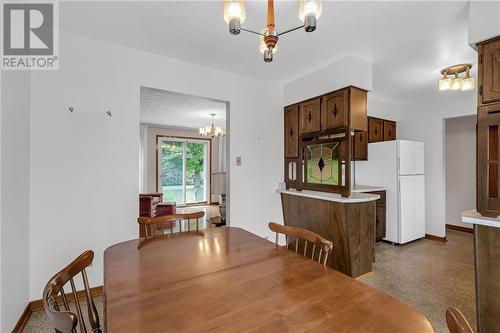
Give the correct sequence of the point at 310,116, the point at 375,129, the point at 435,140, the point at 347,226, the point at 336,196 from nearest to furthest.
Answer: the point at 347,226 < the point at 336,196 < the point at 310,116 < the point at 435,140 < the point at 375,129

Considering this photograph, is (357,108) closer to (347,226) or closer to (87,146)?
(347,226)

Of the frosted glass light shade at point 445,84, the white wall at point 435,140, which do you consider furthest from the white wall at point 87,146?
the white wall at point 435,140

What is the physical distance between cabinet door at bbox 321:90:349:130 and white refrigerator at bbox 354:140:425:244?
1.59m

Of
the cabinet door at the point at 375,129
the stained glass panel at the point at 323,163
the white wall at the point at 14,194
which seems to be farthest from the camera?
the cabinet door at the point at 375,129

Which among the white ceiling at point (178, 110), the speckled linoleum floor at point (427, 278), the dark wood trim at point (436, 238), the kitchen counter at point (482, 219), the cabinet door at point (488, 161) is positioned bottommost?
the speckled linoleum floor at point (427, 278)

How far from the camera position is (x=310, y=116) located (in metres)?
3.29

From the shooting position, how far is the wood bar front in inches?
103

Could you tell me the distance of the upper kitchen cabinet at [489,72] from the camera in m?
1.62

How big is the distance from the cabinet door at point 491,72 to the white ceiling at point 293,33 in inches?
18.3

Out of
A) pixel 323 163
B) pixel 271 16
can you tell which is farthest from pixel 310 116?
pixel 271 16

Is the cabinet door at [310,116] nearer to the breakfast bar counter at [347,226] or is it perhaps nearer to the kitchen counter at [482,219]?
the breakfast bar counter at [347,226]

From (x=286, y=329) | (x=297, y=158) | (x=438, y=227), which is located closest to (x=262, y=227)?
(x=297, y=158)

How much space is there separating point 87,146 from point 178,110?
3060 millimetres

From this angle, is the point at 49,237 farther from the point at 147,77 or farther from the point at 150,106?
the point at 150,106
